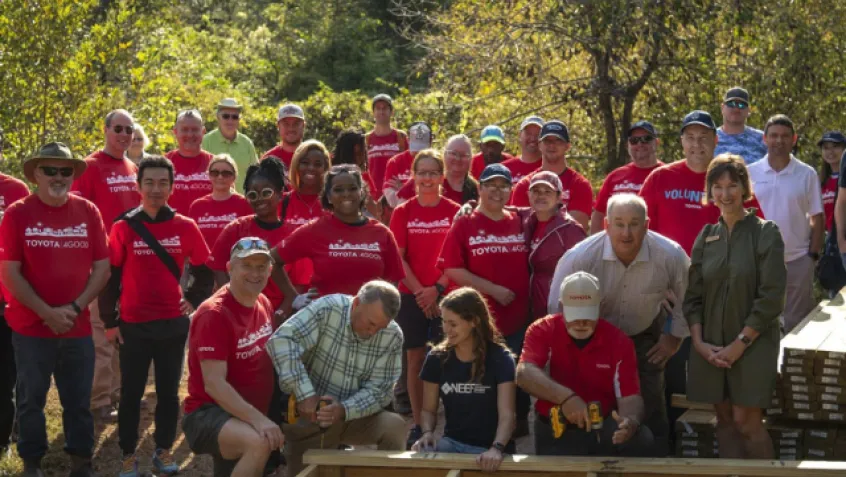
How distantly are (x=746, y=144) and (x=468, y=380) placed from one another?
410 centimetres

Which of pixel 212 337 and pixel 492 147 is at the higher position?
pixel 492 147

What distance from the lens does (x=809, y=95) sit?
41.6ft

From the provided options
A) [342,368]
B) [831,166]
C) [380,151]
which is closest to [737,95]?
[831,166]

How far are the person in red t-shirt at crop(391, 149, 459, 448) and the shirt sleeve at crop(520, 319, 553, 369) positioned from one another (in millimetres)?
1724

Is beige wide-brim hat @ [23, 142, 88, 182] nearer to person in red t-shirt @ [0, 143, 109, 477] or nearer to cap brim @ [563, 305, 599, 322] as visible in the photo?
person in red t-shirt @ [0, 143, 109, 477]

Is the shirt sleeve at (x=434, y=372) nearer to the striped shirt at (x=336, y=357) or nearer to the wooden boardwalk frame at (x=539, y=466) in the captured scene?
the striped shirt at (x=336, y=357)

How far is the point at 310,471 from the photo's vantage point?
23.2 ft

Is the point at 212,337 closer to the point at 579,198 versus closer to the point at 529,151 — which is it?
the point at 579,198

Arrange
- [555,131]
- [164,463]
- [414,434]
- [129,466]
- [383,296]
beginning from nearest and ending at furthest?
1. [383,296]
2. [129,466]
3. [164,463]
4. [414,434]
5. [555,131]

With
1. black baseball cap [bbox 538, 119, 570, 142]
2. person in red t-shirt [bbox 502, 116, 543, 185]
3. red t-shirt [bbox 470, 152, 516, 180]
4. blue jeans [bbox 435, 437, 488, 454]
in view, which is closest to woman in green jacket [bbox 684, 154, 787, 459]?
blue jeans [bbox 435, 437, 488, 454]

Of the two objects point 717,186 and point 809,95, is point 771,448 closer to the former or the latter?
point 717,186

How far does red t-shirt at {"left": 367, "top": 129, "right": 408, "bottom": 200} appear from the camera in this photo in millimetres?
11789

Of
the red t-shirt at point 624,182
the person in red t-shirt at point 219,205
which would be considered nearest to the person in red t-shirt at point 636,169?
the red t-shirt at point 624,182

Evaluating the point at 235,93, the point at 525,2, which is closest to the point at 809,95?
the point at 525,2
